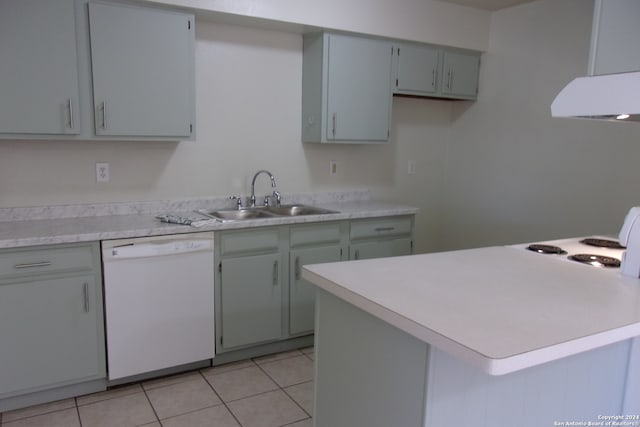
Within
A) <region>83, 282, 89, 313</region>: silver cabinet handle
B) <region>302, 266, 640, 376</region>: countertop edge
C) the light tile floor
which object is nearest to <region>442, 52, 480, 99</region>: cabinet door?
the light tile floor

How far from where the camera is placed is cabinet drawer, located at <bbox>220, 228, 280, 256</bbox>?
113 inches

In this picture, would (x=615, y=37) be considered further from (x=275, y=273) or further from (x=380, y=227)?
(x=275, y=273)

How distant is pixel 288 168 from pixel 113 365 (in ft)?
5.85

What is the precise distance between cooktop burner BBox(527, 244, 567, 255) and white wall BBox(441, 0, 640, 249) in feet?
3.91

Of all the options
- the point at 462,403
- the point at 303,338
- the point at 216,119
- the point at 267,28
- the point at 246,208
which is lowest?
the point at 303,338

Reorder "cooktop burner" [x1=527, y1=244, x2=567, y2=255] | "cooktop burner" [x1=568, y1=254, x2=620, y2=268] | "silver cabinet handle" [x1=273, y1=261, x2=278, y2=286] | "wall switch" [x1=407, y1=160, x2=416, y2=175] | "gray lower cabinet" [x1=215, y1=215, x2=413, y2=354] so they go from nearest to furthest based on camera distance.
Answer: "cooktop burner" [x1=568, y1=254, x2=620, y2=268] < "cooktop burner" [x1=527, y1=244, x2=567, y2=255] < "gray lower cabinet" [x1=215, y1=215, x2=413, y2=354] < "silver cabinet handle" [x1=273, y1=261, x2=278, y2=286] < "wall switch" [x1=407, y1=160, x2=416, y2=175]

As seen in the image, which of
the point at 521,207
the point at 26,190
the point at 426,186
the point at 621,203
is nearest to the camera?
the point at 26,190

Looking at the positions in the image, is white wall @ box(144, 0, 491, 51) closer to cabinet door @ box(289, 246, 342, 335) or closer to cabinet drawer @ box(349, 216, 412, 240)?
→ cabinet drawer @ box(349, 216, 412, 240)

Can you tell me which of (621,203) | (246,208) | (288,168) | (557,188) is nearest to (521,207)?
(557,188)

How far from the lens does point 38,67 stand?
8.04 feet

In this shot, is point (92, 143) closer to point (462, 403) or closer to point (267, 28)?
point (267, 28)

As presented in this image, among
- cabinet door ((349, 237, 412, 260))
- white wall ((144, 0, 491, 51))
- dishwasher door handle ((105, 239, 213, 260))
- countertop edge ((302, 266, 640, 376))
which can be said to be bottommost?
cabinet door ((349, 237, 412, 260))

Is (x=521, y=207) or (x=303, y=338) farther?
(x=521, y=207)

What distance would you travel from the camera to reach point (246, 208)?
338 centimetres
